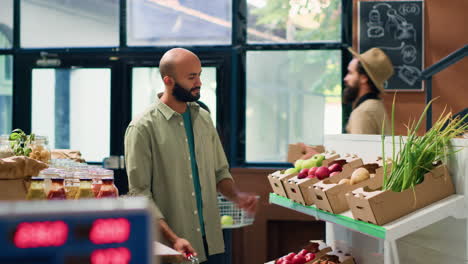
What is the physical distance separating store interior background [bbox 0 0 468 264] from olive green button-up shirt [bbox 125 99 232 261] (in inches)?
94.4

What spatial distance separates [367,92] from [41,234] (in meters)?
3.70

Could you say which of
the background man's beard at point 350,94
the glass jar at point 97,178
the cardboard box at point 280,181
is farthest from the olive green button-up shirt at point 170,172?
the background man's beard at point 350,94

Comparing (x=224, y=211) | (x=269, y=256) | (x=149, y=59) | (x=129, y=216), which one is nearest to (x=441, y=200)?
(x=129, y=216)

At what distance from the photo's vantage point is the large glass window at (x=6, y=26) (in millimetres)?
6211

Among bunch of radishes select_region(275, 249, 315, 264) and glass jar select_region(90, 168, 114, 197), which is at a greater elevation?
glass jar select_region(90, 168, 114, 197)

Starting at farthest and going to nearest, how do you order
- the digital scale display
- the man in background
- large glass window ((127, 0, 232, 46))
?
large glass window ((127, 0, 232, 46))
the man in background
the digital scale display

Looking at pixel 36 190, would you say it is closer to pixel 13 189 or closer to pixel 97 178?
pixel 13 189

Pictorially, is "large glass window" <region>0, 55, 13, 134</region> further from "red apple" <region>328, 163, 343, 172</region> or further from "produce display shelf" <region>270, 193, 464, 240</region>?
"produce display shelf" <region>270, 193, 464, 240</region>

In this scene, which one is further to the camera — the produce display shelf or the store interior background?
the store interior background

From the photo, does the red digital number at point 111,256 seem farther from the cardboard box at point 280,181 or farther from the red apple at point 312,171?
the cardboard box at point 280,181

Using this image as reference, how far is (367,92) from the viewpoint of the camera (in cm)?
418

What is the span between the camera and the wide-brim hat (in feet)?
13.7

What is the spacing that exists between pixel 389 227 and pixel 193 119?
1401mm

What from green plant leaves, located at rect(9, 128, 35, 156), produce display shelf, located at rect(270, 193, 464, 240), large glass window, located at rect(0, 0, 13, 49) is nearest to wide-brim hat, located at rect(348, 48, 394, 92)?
produce display shelf, located at rect(270, 193, 464, 240)
